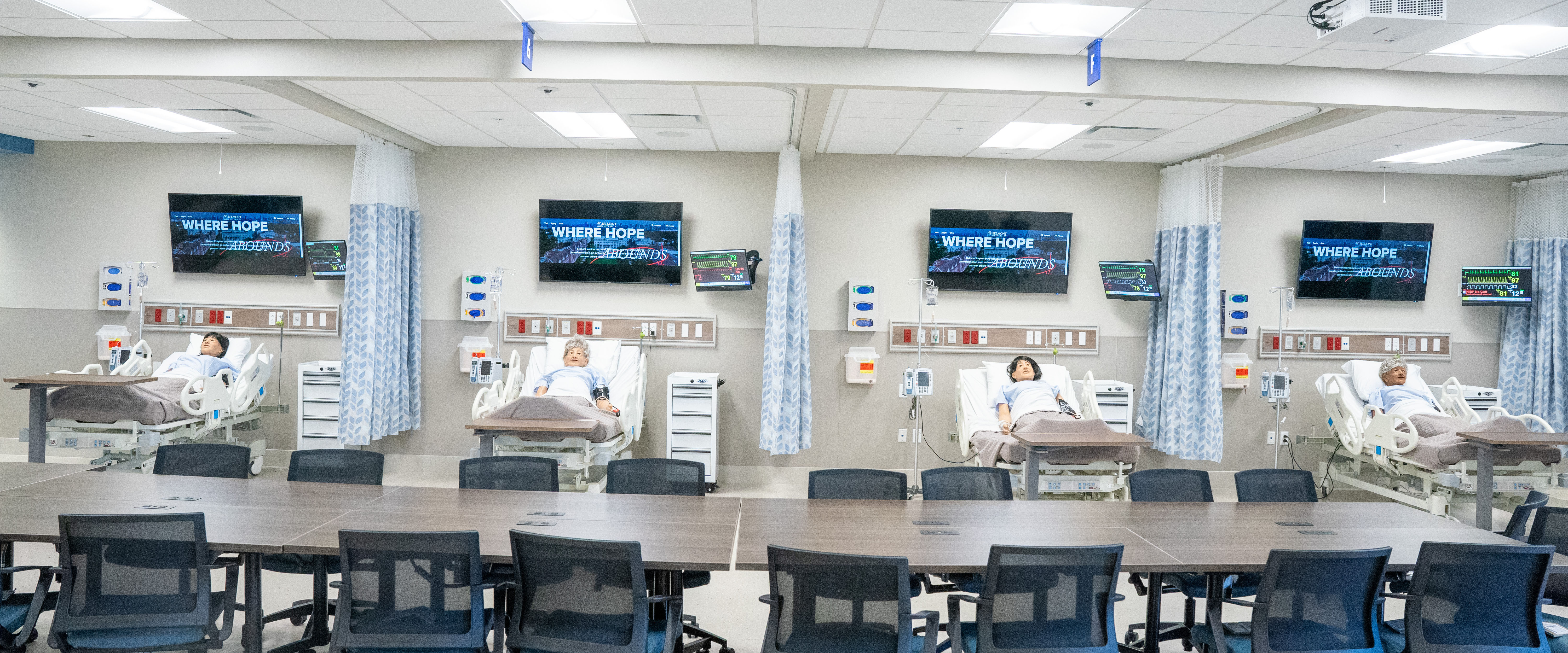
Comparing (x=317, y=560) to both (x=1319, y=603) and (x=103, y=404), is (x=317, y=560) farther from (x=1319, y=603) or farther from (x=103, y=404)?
(x=103, y=404)

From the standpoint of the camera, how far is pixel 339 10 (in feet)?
12.4

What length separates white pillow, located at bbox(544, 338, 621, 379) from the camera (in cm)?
633

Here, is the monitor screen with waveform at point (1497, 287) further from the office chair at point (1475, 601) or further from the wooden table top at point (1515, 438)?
the office chair at point (1475, 601)

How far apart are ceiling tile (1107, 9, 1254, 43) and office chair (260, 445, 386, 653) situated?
3956 mm

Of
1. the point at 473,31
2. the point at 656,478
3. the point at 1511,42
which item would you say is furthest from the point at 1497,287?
the point at 473,31

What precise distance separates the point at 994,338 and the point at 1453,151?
3.55 m

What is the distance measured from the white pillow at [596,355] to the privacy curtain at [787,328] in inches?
46.9

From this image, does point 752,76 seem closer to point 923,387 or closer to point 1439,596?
point 923,387

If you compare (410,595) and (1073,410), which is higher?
(1073,410)

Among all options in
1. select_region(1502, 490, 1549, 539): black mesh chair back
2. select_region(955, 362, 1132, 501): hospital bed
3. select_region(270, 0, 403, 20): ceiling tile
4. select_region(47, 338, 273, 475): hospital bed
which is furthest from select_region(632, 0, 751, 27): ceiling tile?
select_region(1502, 490, 1549, 539): black mesh chair back

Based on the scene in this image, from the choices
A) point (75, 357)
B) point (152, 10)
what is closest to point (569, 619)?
point (152, 10)

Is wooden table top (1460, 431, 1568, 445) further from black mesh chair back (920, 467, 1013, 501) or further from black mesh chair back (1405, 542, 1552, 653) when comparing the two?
black mesh chair back (920, 467, 1013, 501)

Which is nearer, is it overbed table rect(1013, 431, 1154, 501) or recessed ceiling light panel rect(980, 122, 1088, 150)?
overbed table rect(1013, 431, 1154, 501)

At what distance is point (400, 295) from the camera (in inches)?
A: 252
